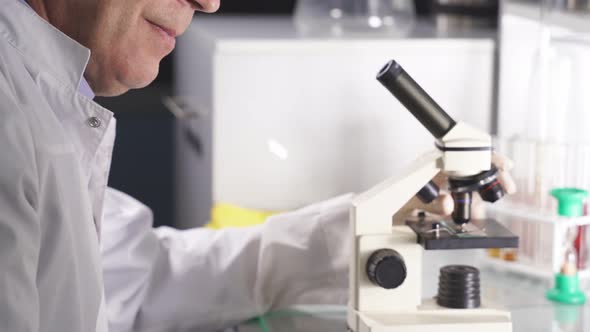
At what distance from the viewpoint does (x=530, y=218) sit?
1548mm

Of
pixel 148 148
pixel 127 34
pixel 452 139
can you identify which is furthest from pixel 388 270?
pixel 148 148

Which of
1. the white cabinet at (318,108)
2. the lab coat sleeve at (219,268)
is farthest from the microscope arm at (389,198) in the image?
the white cabinet at (318,108)

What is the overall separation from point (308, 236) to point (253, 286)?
11 centimetres

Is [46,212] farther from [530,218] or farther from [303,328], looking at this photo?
[530,218]

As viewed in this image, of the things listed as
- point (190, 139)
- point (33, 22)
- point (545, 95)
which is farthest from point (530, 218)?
point (190, 139)

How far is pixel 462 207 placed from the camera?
121 centimetres

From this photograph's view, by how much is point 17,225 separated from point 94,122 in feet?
0.79

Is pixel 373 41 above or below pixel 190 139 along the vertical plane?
above

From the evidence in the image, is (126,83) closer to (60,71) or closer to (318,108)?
(60,71)

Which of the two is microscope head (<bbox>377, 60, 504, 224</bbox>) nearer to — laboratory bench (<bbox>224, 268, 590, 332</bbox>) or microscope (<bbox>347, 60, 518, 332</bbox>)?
microscope (<bbox>347, 60, 518, 332</bbox>)

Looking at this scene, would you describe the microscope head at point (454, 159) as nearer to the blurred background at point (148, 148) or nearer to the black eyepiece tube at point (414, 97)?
the black eyepiece tube at point (414, 97)

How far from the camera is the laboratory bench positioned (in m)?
1.34

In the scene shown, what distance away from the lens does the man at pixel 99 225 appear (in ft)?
3.15

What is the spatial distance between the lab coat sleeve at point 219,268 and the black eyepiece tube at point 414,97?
29 cm
